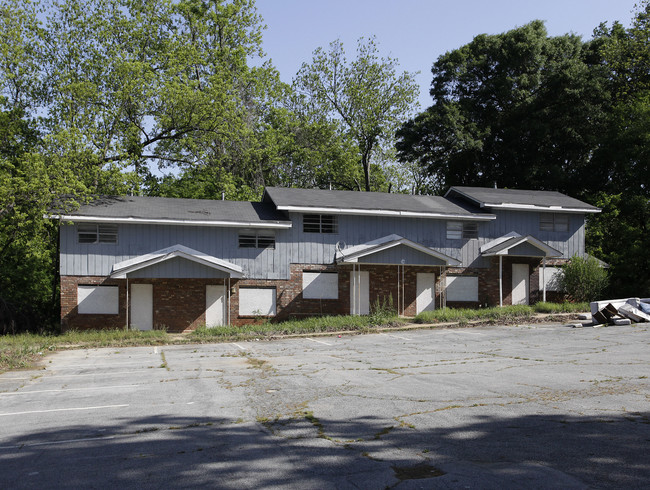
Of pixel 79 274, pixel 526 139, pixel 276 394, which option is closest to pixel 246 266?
pixel 79 274

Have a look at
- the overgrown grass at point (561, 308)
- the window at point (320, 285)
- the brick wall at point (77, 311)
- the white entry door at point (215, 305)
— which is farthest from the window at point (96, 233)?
the overgrown grass at point (561, 308)

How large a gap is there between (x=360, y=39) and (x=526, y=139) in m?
15.7

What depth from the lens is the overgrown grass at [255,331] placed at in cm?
2011

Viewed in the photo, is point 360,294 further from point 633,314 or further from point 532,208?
point 633,314

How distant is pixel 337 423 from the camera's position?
7699 mm

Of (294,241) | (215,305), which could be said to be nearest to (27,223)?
(215,305)

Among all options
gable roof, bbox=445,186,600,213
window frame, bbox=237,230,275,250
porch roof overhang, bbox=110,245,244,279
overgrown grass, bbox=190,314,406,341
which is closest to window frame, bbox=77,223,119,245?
porch roof overhang, bbox=110,245,244,279

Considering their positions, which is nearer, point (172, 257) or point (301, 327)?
point (301, 327)

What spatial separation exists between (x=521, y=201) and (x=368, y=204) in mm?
8381

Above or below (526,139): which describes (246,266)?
below

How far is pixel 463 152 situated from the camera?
42.5m

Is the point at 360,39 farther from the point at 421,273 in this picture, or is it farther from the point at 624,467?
the point at 624,467

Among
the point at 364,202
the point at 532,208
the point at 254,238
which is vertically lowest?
the point at 254,238

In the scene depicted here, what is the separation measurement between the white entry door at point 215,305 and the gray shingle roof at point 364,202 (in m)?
4.66
